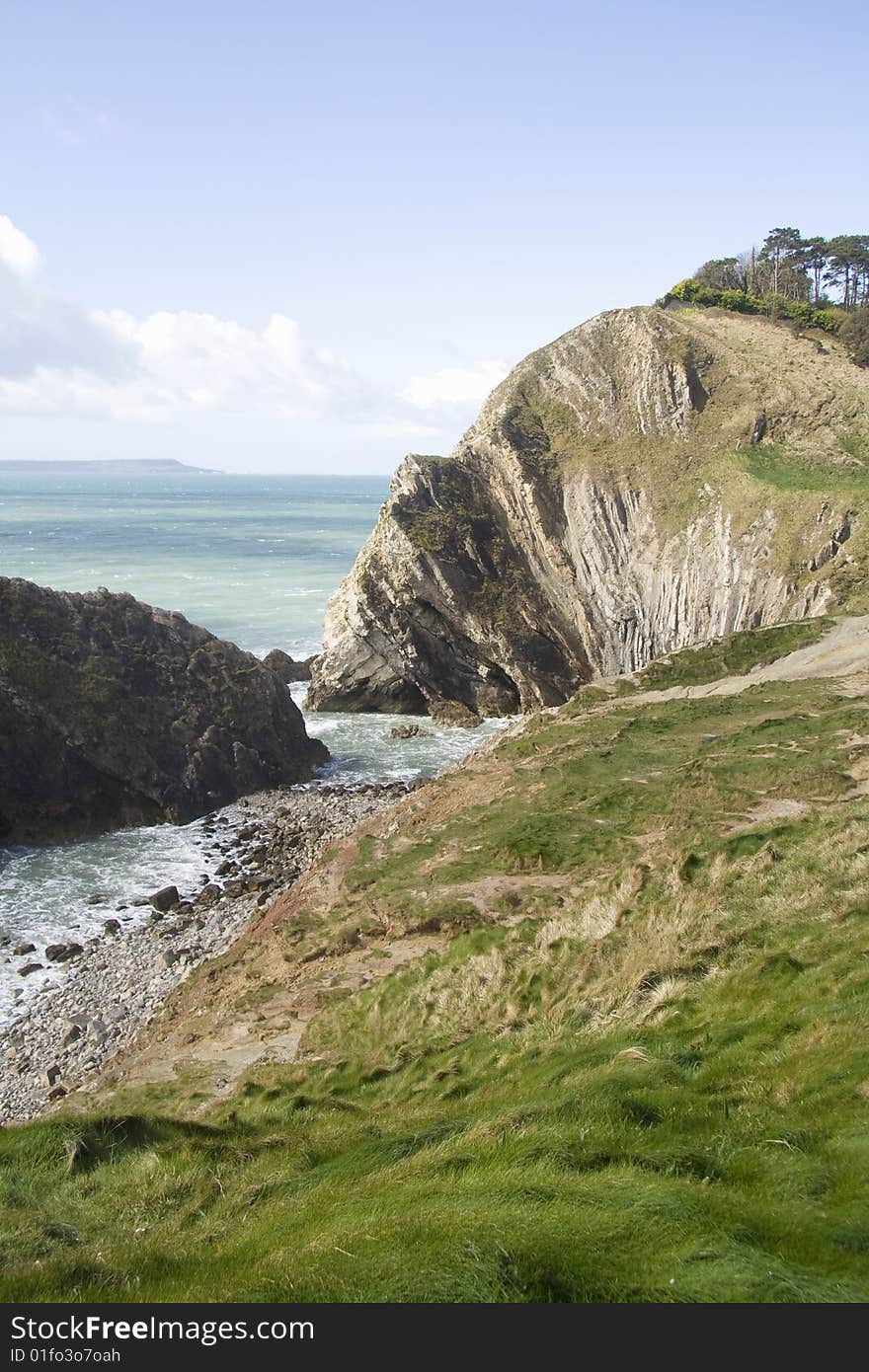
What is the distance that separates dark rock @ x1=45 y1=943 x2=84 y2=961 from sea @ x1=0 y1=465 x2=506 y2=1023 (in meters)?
0.63

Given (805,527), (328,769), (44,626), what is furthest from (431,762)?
(805,527)

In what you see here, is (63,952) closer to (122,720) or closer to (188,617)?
(122,720)

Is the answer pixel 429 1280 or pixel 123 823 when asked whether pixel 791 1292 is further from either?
pixel 123 823

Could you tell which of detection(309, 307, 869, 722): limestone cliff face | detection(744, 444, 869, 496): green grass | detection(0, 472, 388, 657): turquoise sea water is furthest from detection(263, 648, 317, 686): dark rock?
detection(744, 444, 869, 496): green grass

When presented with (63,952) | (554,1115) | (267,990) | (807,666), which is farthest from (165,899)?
(807,666)

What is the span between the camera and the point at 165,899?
33969 millimetres

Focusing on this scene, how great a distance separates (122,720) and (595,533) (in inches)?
1419

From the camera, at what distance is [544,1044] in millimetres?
14477

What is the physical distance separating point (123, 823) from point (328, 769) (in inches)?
488

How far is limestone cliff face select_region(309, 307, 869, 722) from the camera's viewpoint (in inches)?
2325

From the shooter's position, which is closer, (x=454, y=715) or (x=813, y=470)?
(x=813, y=470)

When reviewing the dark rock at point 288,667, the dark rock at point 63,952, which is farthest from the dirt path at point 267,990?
the dark rock at point 288,667

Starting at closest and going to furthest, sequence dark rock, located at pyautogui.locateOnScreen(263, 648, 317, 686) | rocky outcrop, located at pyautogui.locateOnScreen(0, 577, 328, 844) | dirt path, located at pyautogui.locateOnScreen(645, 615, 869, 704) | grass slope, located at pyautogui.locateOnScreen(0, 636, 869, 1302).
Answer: grass slope, located at pyautogui.locateOnScreen(0, 636, 869, 1302) < dirt path, located at pyautogui.locateOnScreen(645, 615, 869, 704) < rocky outcrop, located at pyautogui.locateOnScreen(0, 577, 328, 844) < dark rock, located at pyautogui.locateOnScreen(263, 648, 317, 686)

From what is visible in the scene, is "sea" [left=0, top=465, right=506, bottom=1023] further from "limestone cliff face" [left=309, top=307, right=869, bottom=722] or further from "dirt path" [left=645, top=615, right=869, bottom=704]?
"dirt path" [left=645, top=615, right=869, bottom=704]
